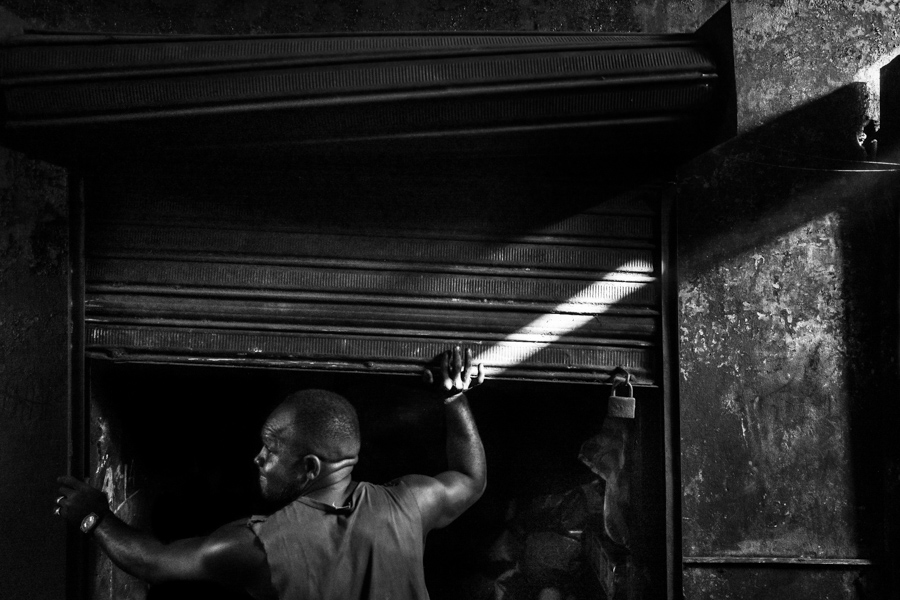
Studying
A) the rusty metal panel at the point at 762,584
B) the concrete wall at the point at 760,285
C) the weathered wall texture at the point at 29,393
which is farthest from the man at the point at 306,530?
the rusty metal panel at the point at 762,584

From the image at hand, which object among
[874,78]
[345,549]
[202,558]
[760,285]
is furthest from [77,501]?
[874,78]

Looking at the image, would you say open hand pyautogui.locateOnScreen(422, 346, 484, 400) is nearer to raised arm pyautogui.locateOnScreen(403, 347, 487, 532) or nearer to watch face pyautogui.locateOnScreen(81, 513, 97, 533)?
raised arm pyautogui.locateOnScreen(403, 347, 487, 532)

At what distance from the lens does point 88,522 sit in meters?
2.37

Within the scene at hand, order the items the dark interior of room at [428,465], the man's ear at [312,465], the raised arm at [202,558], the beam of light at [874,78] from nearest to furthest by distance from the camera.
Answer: the raised arm at [202,558] < the man's ear at [312,465] < the beam of light at [874,78] < the dark interior of room at [428,465]

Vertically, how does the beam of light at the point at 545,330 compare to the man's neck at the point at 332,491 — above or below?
above

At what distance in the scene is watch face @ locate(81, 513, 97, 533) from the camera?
2.36 metres

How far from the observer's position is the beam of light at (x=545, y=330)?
2.79 m

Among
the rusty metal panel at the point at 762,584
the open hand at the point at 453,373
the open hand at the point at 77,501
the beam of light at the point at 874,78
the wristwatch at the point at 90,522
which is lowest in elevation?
the rusty metal panel at the point at 762,584

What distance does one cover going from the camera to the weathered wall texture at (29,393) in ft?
9.32

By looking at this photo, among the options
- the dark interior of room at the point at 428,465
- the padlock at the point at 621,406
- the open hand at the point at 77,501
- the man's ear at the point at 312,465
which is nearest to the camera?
the man's ear at the point at 312,465

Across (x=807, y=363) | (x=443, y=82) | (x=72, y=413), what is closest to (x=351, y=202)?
(x=443, y=82)

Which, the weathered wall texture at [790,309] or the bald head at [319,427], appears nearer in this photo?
the bald head at [319,427]

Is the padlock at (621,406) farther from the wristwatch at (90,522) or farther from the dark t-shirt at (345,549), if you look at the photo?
the wristwatch at (90,522)

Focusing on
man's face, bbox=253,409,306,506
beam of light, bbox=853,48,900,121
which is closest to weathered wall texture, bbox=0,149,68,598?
man's face, bbox=253,409,306,506
